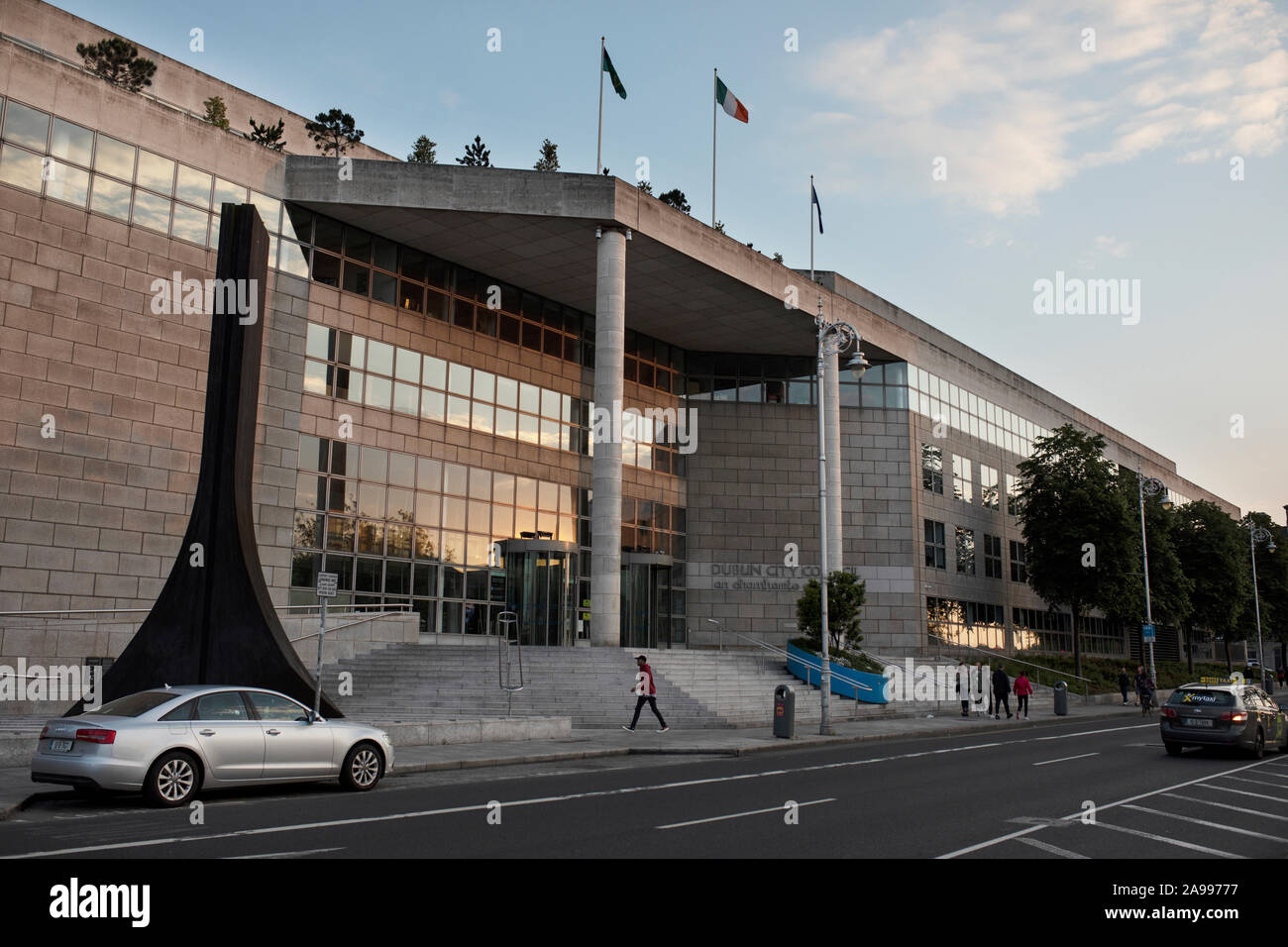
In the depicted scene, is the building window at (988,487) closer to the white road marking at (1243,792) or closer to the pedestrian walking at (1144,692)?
the pedestrian walking at (1144,692)

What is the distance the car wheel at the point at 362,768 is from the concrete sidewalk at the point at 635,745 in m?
1.92

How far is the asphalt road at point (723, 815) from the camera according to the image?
9.45 metres

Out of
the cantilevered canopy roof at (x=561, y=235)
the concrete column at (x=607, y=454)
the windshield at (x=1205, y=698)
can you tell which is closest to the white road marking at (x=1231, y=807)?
the windshield at (x=1205, y=698)

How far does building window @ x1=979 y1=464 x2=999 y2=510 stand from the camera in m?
55.7

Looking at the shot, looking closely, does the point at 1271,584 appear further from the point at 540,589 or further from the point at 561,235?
the point at 561,235

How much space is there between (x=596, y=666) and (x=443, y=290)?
16.0 meters

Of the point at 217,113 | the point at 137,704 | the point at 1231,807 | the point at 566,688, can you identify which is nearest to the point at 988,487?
the point at 566,688

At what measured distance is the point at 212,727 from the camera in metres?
12.9

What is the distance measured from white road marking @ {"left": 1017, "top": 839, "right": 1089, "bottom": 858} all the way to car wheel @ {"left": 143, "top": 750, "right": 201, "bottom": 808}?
31.2 ft

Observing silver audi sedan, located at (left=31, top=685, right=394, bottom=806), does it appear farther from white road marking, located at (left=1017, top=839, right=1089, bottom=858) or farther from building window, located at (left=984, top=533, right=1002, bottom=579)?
building window, located at (left=984, top=533, right=1002, bottom=579)
